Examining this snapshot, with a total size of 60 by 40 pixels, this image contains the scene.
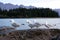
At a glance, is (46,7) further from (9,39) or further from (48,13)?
(9,39)

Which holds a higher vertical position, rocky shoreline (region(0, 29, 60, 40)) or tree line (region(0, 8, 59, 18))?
tree line (region(0, 8, 59, 18))

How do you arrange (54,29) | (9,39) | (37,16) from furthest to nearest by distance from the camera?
(54,29), (37,16), (9,39)

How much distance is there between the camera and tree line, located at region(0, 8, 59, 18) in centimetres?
508

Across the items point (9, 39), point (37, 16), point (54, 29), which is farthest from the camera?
point (54, 29)

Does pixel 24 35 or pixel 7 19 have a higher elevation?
pixel 7 19

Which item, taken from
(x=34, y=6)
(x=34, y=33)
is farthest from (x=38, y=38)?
(x=34, y=6)

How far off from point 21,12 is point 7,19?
0.48 metres

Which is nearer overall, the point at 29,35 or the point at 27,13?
the point at 27,13

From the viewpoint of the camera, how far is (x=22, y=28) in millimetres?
5688

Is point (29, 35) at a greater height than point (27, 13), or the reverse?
point (27, 13)

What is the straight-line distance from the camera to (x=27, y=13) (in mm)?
5195

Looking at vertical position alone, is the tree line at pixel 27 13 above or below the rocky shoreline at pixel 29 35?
above

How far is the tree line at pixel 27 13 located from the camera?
200 inches

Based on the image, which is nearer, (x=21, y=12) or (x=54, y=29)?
Answer: (x=21, y=12)
